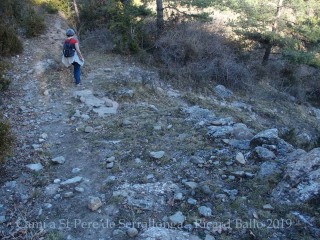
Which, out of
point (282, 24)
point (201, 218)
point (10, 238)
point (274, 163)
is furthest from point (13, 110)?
point (282, 24)

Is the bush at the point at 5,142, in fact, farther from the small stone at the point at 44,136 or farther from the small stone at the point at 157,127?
the small stone at the point at 157,127

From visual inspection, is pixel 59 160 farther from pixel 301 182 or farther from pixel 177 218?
pixel 301 182

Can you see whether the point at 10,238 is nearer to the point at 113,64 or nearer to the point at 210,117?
the point at 210,117

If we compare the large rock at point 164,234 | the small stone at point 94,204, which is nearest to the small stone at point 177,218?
the large rock at point 164,234

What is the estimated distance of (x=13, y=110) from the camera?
22.1 feet

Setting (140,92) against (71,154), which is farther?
(140,92)

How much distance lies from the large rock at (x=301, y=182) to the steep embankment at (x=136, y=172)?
0.8 inches

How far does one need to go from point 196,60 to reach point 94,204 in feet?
25.1

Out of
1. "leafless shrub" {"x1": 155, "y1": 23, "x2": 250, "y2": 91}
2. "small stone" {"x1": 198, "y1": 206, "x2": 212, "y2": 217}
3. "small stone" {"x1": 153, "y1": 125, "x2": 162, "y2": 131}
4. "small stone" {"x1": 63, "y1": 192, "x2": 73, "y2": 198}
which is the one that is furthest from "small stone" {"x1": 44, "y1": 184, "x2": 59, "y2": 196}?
"leafless shrub" {"x1": 155, "y1": 23, "x2": 250, "y2": 91}

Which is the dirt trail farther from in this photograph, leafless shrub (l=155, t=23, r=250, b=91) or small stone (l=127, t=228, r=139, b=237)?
leafless shrub (l=155, t=23, r=250, b=91)

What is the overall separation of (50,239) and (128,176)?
58.5 inches

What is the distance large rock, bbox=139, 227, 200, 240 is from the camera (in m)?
3.57

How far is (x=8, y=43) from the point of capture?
8844mm

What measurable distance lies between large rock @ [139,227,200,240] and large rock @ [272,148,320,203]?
1.37 metres
